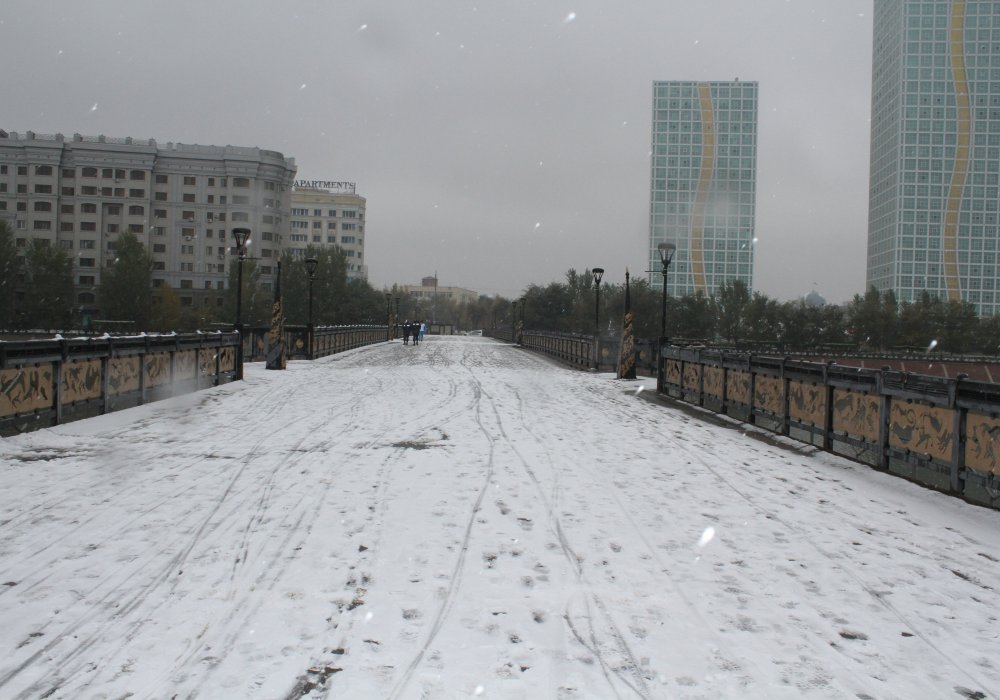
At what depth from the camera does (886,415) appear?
335 inches

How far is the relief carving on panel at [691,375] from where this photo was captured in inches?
644

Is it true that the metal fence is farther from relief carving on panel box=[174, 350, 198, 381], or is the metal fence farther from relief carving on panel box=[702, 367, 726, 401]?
relief carving on panel box=[702, 367, 726, 401]

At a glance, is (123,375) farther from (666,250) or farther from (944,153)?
(944,153)

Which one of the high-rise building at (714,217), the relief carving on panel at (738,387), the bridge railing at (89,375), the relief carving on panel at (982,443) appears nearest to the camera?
the relief carving on panel at (982,443)

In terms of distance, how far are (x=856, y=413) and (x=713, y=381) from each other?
19.7 ft

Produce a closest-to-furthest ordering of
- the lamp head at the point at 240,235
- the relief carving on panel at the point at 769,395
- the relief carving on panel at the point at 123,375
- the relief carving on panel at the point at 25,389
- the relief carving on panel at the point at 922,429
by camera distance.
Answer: the relief carving on panel at the point at 922,429 < the relief carving on panel at the point at 25,389 < the relief carving on panel at the point at 769,395 < the relief carving on panel at the point at 123,375 < the lamp head at the point at 240,235

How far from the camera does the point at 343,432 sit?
424 inches

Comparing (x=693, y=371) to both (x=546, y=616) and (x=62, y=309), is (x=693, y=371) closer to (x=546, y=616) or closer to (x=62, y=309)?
(x=546, y=616)

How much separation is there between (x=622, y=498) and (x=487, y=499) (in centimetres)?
130

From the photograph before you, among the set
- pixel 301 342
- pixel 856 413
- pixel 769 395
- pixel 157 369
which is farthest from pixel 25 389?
pixel 301 342

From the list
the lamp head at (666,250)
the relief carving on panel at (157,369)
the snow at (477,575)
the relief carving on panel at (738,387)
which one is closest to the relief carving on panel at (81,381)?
the snow at (477,575)

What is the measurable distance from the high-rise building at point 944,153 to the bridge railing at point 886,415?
599 ft

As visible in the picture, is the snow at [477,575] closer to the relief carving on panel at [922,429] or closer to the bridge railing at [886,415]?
the bridge railing at [886,415]

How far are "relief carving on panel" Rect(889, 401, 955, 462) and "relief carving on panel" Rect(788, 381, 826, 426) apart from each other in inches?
71.7
